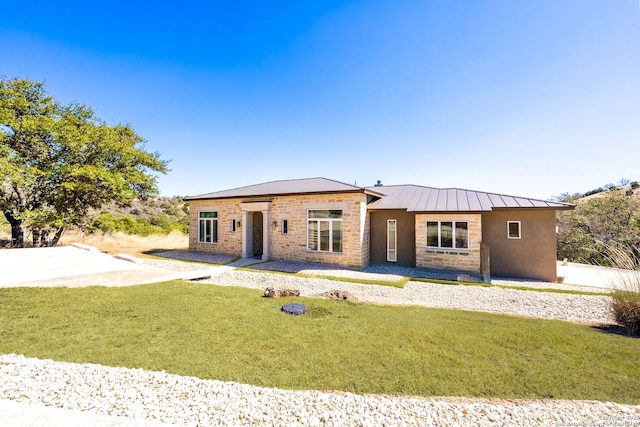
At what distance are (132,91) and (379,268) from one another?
17.3 metres

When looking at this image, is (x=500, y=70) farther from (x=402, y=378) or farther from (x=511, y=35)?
(x=402, y=378)

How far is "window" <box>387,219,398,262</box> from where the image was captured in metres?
13.9

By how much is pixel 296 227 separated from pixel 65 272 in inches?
386

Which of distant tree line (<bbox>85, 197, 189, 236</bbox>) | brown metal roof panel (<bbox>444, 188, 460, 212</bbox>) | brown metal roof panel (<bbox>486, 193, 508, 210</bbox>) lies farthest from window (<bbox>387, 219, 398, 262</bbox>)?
distant tree line (<bbox>85, 197, 189, 236</bbox>)

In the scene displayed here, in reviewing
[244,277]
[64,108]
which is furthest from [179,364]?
[64,108]

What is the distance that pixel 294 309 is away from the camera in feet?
22.0

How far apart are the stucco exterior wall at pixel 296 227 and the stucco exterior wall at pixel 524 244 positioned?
20.3 ft

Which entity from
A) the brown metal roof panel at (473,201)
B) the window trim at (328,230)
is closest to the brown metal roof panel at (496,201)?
the brown metal roof panel at (473,201)

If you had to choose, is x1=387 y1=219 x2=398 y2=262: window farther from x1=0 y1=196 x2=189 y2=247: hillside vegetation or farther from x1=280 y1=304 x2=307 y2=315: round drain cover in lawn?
x1=0 y1=196 x2=189 y2=247: hillside vegetation

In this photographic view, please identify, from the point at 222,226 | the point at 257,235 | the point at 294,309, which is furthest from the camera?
the point at 257,235

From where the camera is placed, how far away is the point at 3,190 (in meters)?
14.5

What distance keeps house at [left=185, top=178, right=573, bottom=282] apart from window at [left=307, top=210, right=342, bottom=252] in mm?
55

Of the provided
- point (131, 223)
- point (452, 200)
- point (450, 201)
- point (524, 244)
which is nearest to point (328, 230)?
point (450, 201)

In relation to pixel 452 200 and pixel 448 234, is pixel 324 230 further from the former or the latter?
pixel 452 200
